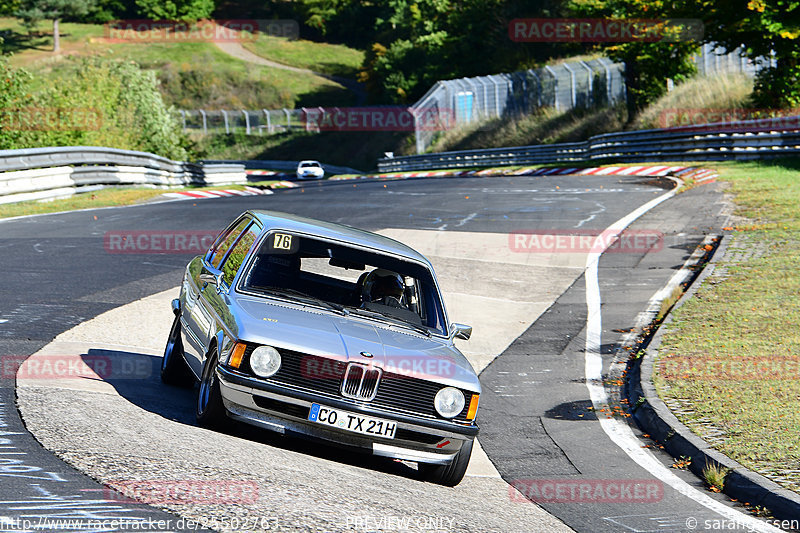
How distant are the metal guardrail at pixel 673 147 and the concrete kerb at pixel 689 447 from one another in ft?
65.1

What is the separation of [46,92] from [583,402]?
84.3 feet

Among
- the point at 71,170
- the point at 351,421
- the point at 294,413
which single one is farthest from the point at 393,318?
the point at 71,170

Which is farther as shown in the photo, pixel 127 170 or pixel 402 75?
pixel 402 75

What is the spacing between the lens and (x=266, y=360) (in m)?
6.60

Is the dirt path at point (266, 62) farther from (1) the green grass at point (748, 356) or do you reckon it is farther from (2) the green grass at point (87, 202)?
(1) the green grass at point (748, 356)

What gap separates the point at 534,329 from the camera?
12.9 meters

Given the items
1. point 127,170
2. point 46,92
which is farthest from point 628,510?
point 46,92

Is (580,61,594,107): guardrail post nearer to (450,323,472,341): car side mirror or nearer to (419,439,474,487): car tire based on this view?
(450,323,472,341): car side mirror

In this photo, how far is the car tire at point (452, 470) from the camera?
277 inches

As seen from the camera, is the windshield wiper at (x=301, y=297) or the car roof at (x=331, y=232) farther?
the car roof at (x=331, y=232)

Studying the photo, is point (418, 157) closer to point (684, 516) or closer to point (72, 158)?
point (72, 158)

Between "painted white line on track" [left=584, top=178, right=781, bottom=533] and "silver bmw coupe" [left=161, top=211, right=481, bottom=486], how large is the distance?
171cm

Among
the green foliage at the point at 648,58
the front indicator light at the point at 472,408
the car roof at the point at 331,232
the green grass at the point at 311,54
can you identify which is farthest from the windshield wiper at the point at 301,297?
the green grass at the point at 311,54

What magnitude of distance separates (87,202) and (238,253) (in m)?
18.0
